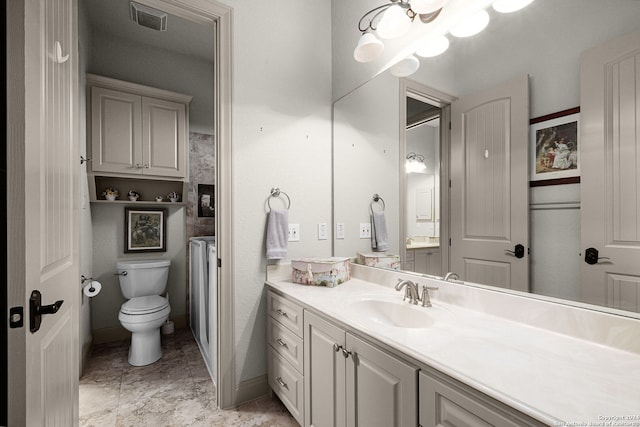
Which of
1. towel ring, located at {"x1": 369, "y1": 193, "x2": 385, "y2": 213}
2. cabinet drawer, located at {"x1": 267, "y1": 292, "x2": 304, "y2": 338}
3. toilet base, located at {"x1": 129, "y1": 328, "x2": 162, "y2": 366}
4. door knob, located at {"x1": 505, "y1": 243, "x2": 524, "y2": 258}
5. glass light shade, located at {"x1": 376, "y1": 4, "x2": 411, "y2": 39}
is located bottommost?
toilet base, located at {"x1": 129, "y1": 328, "x2": 162, "y2": 366}

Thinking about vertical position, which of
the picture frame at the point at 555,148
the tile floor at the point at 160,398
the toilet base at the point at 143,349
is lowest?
the tile floor at the point at 160,398

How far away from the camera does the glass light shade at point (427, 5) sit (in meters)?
1.31

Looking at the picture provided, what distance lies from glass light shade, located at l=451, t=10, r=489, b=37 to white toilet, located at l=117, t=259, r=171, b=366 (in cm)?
269

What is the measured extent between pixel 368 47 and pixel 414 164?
0.68 m

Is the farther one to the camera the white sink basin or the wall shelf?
the wall shelf

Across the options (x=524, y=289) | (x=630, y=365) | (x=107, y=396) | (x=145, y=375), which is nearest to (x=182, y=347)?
(x=145, y=375)

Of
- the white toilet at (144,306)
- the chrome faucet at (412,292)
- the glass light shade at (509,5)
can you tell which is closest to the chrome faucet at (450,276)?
the chrome faucet at (412,292)

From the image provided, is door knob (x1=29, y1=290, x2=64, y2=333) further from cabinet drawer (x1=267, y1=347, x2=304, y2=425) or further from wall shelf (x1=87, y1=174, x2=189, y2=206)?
wall shelf (x1=87, y1=174, x2=189, y2=206)

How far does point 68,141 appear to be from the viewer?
1.21 metres

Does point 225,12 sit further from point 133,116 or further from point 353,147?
point 133,116

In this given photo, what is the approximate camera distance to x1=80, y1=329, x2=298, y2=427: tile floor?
5.55 feet

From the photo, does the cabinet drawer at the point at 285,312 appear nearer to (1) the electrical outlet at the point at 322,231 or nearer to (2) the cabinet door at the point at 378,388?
(2) the cabinet door at the point at 378,388

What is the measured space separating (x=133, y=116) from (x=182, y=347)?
2076 mm

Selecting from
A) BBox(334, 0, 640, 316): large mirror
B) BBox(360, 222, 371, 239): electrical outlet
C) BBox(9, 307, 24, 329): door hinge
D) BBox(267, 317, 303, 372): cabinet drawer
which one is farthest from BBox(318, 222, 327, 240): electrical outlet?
BBox(9, 307, 24, 329): door hinge
